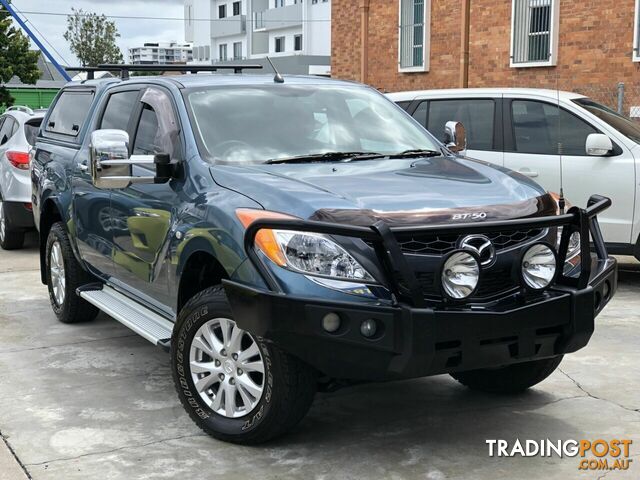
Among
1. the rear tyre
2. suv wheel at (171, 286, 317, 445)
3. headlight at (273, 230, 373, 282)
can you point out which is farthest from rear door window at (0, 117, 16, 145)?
headlight at (273, 230, 373, 282)

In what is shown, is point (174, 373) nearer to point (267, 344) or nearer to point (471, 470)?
point (267, 344)

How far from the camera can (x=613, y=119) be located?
28.2 ft

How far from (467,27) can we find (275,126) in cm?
1479

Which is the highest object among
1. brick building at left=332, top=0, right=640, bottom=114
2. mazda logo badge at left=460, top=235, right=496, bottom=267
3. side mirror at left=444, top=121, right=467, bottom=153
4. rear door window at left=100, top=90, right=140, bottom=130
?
brick building at left=332, top=0, right=640, bottom=114

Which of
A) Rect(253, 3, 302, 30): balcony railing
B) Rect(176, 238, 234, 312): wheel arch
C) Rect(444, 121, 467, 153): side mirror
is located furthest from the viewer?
Rect(253, 3, 302, 30): balcony railing

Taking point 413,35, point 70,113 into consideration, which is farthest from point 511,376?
point 413,35

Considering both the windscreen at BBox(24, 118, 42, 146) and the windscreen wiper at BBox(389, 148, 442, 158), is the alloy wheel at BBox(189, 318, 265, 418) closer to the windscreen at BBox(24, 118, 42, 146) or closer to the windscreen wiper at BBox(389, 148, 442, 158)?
the windscreen wiper at BBox(389, 148, 442, 158)

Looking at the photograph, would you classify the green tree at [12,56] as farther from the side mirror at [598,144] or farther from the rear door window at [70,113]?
the side mirror at [598,144]

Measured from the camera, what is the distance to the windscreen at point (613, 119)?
8391 mm

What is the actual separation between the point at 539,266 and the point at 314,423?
1.45 m

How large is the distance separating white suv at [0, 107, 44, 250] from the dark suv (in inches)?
200

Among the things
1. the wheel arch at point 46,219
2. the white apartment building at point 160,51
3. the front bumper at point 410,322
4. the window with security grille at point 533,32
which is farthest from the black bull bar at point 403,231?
the white apartment building at point 160,51

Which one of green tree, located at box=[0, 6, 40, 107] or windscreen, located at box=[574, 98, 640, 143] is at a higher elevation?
green tree, located at box=[0, 6, 40, 107]

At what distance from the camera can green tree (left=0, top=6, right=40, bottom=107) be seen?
3309cm
